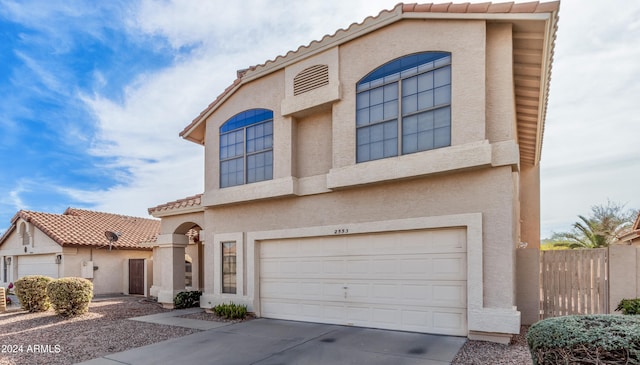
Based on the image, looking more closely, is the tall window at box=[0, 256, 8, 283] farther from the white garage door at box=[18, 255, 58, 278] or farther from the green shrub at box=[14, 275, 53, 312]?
the green shrub at box=[14, 275, 53, 312]

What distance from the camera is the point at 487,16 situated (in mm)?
8000

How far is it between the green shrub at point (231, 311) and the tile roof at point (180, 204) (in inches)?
156

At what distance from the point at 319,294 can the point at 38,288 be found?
37.4 ft

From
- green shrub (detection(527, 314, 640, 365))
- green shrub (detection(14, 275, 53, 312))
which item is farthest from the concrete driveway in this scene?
green shrub (detection(14, 275, 53, 312))

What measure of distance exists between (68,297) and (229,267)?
5511 mm

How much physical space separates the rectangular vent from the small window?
5.66 m

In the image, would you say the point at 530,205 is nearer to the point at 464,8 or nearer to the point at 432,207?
the point at 432,207

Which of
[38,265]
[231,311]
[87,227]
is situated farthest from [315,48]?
[38,265]

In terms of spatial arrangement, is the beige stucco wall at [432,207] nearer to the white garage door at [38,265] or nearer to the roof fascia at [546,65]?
the roof fascia at [546,65]

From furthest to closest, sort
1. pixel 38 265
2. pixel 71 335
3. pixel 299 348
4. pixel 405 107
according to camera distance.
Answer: pixel 38 265 → pixel 71 335 → pixel 405 107 → pixel 299 348

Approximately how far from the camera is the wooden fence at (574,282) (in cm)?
863

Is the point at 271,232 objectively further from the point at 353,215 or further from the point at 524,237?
the point at 524,237

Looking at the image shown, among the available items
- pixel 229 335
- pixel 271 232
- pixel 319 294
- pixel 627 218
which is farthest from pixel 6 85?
pixel 627 218

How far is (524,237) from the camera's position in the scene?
15.0 m
